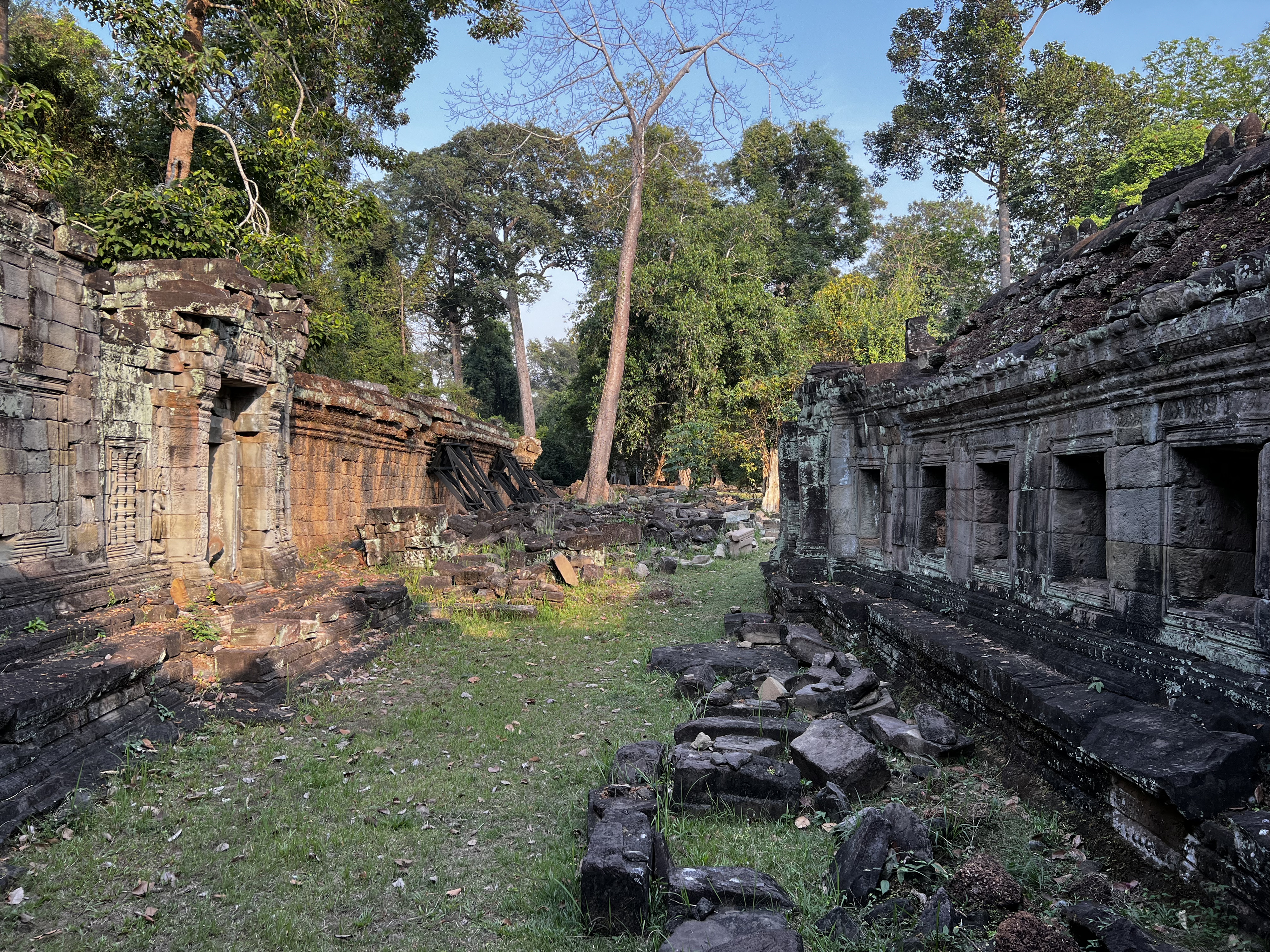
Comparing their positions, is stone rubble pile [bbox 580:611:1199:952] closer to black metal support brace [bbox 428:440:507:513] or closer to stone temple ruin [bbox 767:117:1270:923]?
stone temple ruin [bbox 767:117:1270:923]

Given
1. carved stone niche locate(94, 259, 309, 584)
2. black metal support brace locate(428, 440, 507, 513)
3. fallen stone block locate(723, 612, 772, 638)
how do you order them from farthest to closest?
black metal support brace locate(428, 440, 507, 513) → fallen stone block locate(723, 612, 772, 638) → carved stone niche locate(94, 259, 309, 584)

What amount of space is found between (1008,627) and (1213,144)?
136 inches

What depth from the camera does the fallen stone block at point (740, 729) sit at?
455 centimetres

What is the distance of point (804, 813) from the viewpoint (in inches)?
149

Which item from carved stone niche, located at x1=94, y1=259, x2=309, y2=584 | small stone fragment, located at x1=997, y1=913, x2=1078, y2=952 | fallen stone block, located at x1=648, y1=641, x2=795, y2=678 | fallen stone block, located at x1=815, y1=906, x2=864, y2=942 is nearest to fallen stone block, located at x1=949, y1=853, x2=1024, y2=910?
small stone fragment, located at x1=997, y1=913, x2=1078, y2=952

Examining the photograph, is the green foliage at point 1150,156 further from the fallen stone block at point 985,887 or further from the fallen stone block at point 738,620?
the fallen stone block at point 985,887

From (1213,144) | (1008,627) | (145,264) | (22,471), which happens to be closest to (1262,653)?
(1008,627)

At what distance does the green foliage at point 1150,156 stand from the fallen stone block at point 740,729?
60.0 feet

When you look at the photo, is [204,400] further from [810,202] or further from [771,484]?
[810,202]

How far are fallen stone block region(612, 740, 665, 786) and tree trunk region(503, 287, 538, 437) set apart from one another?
89.6ft

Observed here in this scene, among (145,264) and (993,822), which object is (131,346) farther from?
(993,822)

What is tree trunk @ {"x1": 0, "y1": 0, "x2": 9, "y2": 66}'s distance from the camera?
8.38 metres

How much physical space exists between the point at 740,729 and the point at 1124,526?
248cm

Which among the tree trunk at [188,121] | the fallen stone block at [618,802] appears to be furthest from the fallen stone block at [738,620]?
the tree trunk at [188,121]
